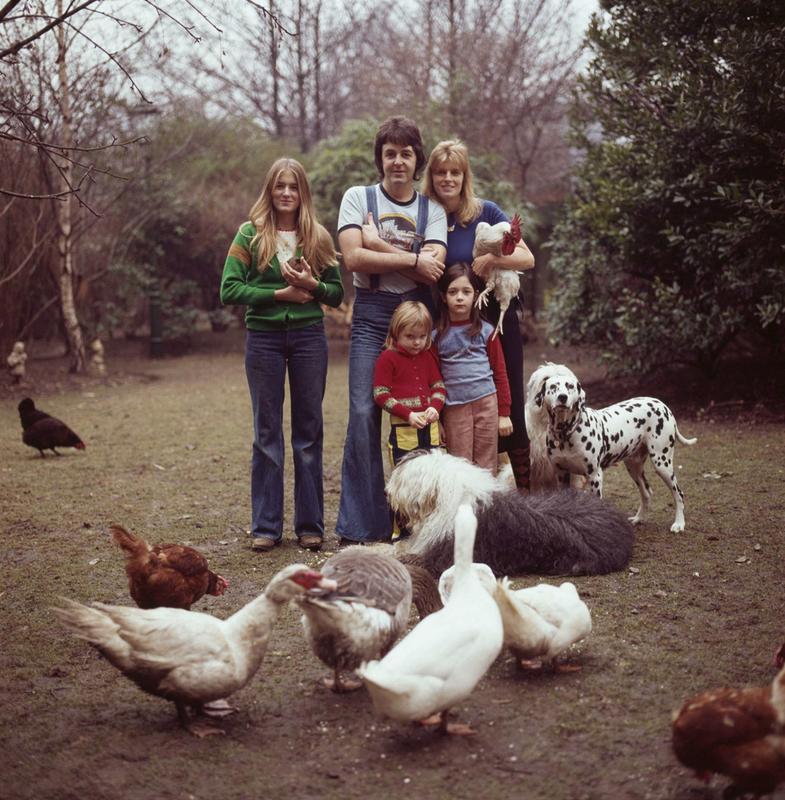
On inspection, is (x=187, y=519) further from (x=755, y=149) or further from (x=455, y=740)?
(x=755, y=149)

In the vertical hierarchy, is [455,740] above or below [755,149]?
below

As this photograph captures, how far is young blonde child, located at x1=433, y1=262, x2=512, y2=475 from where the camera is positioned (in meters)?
5.59

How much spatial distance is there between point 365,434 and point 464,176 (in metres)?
1.72

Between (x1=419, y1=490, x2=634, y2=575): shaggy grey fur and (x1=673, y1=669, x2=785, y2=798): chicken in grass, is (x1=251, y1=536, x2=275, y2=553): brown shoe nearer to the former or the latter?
(x1=419, y1=490, x2=634, y2=575): shaggy grey fur

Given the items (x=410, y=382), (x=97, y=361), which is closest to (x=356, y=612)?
(x=410, y=382)

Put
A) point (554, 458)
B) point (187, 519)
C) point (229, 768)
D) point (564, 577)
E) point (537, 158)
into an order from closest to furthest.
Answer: point (229, 768) < point (564, 577) < point (554, 458) < point (187, 519) < point (537, 158)

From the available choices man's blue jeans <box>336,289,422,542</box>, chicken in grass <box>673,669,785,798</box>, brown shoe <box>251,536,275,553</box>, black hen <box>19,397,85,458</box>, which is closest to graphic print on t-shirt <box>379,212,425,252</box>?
man's blue jeans <box>336,289,422,542</box>

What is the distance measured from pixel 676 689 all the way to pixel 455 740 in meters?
1.04

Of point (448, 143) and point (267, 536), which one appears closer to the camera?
point (448, 143)

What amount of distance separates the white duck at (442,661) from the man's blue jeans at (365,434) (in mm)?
2329

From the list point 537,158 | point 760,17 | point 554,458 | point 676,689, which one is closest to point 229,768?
point 676,689

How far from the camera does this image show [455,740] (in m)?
3.45

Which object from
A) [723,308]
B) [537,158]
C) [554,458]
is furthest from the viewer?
[537,158]

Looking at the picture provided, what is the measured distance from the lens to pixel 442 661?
3246 mm
